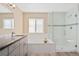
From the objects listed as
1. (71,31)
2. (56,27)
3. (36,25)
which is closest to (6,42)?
(36,25)

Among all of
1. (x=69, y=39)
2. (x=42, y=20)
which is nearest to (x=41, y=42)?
(x=42, y=20)

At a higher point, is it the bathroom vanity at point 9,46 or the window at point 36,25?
the window at point 36,25

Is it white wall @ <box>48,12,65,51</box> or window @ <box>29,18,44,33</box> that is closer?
window @ <box>29,18,44,33</box>

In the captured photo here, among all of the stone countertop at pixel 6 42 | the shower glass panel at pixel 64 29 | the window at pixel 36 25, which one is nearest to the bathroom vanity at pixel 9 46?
the stone countertop at pixel 6 42

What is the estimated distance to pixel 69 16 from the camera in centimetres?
522

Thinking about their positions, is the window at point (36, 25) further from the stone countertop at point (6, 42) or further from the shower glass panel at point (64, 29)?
the stone countertop at point (6, 42)

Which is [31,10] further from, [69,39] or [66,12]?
[69,39]

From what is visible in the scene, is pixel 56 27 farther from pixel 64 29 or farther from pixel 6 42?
pixel 6 42

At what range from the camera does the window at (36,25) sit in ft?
15.9

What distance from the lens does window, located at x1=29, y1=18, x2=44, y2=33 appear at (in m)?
4.84

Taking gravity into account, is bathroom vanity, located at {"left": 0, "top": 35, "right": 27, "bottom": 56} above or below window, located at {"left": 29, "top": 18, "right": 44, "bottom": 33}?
below

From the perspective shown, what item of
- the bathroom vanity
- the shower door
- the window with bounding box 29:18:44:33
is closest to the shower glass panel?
the shower door

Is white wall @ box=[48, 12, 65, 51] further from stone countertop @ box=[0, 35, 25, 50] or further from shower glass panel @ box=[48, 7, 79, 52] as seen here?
stone countertop @ box=[0, 35, 25, 50]

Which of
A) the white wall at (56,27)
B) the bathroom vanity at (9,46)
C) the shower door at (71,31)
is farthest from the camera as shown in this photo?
the white wall at (56,27)
